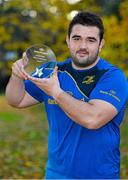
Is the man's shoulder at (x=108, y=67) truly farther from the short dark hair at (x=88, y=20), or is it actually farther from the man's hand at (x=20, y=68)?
the man's hand at (x=20, y=68)

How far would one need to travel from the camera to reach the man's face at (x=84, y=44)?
3.30 meters

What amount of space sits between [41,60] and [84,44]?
373 mm

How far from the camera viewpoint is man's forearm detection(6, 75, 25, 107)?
11.6ft

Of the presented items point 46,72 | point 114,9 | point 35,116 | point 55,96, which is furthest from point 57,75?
point 35,116

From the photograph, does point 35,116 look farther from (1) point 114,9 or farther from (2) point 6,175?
(2) point 6,175

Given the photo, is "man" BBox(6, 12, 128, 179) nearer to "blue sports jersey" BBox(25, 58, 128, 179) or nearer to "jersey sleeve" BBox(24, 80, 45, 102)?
"blue sports jersey" BBox(25, 58, 128, 179)

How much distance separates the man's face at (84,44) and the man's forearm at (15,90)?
0.49 m

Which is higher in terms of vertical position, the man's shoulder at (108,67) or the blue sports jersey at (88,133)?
the man's shoulder at (108,67)

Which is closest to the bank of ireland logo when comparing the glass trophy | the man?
the man

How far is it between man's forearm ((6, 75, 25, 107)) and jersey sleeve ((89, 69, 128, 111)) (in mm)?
599

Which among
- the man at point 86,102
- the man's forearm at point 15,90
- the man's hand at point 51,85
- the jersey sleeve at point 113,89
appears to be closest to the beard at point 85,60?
the man at point 86,102

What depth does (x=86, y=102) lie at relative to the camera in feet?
10.5

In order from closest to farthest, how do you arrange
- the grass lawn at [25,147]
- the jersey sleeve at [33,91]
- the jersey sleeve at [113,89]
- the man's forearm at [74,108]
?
1. the man's forearm at [74,108]
2. the jersey sleeve at [113,89]
3. the jersey sleeve at [33,91]
4. the grass lawn at [25,147]

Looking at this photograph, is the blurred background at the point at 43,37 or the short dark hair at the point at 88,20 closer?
the short dark hair at the point at 88,20
